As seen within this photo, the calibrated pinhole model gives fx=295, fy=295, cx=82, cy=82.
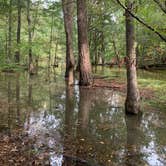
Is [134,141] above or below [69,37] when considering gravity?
below

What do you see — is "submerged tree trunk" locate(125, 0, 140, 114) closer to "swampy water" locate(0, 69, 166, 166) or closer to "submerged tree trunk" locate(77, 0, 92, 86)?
"swampy water" locate(0, 69, 166, 166)

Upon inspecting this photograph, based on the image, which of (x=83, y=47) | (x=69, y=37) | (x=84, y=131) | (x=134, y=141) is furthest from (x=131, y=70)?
(x=69, y=37)

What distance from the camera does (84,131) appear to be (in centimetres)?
670

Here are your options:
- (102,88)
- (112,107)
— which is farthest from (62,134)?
(102,88)

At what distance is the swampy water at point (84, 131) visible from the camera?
509cm

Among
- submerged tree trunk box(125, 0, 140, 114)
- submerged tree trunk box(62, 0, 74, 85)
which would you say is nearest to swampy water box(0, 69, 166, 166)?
submerged tree trunk box(125, 0, 140, 114)

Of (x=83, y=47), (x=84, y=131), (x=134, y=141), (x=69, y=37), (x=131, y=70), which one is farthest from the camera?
(x=69, y=37)

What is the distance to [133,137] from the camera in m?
6.39

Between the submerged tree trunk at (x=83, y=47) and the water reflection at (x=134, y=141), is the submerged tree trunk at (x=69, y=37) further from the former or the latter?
the water reflection at (x=134, y=141)

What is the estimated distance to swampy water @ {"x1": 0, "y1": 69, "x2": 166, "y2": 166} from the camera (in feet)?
16.7

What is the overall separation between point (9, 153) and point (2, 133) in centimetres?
126

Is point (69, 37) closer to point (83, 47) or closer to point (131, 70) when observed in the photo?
point (83, 47)

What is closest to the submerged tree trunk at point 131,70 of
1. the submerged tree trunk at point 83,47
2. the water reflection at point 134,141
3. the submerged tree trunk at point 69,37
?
the water reflection at point 134,141

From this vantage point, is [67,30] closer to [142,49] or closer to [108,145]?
[108,145]
